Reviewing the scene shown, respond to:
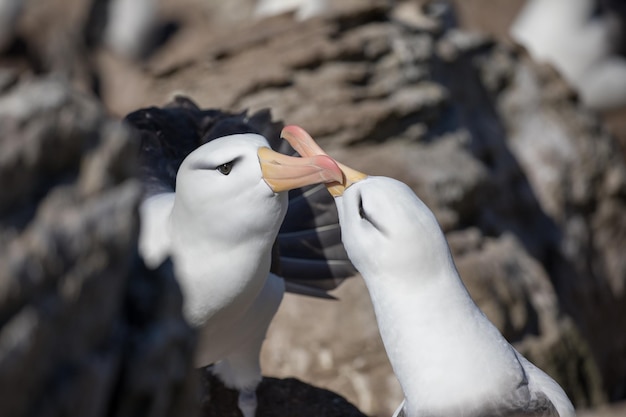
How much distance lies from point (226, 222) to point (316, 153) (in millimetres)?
506

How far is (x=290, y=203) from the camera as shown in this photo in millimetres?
3791

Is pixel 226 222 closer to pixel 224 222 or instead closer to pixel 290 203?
pixel 224 222

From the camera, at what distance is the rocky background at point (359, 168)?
1596 millimetres

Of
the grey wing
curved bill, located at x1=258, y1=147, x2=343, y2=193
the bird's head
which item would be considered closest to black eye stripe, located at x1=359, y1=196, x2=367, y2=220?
the bird's head

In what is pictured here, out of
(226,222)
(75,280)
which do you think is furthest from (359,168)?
(75,280)

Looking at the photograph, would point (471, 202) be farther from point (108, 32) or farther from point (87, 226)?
point (108, 32)

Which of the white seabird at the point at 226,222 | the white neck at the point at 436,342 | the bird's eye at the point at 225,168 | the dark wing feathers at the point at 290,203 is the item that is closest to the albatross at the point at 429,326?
the white neck at the point at 436,342

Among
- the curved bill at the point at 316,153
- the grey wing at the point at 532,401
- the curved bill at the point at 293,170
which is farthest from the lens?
the curved bill at the point at 316,153

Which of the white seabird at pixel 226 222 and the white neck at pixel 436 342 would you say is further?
the white seabird at pixel 226 222

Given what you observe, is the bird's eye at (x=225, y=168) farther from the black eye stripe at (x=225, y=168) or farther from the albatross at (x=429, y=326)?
the albatross at (x=429, y=326)

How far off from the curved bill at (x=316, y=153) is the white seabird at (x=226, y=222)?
3.1 inches

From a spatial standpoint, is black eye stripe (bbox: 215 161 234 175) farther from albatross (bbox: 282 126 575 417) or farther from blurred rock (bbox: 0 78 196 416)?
blurred rock (bbox: 0 78 196 416)

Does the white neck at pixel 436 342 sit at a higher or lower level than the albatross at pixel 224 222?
lower

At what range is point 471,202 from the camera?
563 cm
